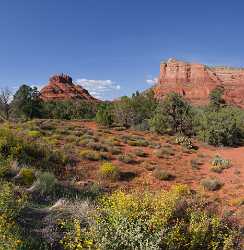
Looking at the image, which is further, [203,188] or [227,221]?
[203,188]

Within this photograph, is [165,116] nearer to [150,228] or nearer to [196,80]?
[150,228]

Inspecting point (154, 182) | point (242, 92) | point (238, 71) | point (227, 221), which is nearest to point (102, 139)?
point (154, 182)

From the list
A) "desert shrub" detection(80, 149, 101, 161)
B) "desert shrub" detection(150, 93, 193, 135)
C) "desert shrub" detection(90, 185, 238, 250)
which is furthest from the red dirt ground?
"desert shrub" detection(150, 93, 193, 135)

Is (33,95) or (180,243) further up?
(33,95)

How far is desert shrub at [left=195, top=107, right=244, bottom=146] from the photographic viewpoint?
3650 centimetres

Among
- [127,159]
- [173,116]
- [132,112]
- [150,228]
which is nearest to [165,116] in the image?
[173,116]

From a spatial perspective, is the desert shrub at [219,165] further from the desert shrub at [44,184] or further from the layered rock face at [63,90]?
the layered rock face at [63,90]

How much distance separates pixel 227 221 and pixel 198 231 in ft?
6.58

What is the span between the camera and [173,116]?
4153 centimetres

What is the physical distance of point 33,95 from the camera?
48719 mm

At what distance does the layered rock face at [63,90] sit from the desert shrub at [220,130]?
116 meters

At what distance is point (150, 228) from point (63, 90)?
531ft

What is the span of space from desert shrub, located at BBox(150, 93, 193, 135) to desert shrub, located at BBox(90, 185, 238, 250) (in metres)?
33.3

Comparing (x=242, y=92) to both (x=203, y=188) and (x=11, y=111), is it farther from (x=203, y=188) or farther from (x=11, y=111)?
(x=203, y=188)
